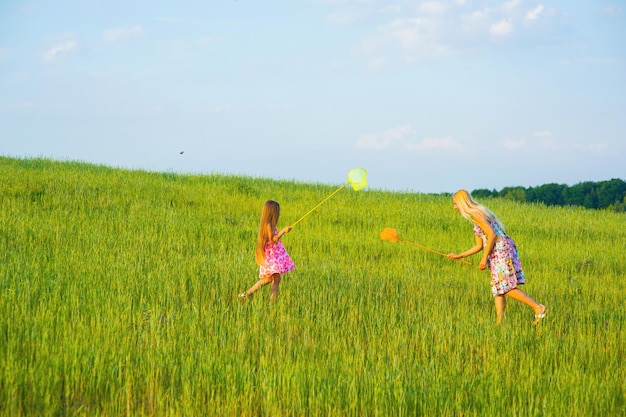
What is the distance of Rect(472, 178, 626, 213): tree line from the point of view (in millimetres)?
45250

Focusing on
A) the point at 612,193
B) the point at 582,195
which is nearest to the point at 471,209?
the point at 612,193

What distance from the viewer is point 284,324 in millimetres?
7359

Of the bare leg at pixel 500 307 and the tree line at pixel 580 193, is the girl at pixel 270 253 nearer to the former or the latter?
the bare leg at pixel 500 307

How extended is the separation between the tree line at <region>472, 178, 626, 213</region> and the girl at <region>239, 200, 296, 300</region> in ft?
112

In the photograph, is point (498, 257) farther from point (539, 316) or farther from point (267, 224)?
point (267, 224)

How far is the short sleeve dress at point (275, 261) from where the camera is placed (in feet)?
28.7

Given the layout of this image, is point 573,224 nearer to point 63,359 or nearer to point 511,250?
point 511,250

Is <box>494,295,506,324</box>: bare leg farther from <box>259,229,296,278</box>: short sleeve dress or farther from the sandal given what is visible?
<box>259,229,296,278</box>: short sleeve dress

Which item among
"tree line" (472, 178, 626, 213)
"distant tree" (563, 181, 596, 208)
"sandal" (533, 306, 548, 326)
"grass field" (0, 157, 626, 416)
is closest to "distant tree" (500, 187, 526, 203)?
"tree line" (472, 178, 626, 213)

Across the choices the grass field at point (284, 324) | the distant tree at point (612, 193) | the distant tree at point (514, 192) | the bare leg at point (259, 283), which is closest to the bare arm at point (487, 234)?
the grass field at point (284, 324)

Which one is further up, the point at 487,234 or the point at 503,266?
the point at 487,234

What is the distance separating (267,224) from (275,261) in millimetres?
495

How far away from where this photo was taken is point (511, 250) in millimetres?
8672

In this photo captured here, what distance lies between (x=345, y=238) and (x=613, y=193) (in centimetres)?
3592
